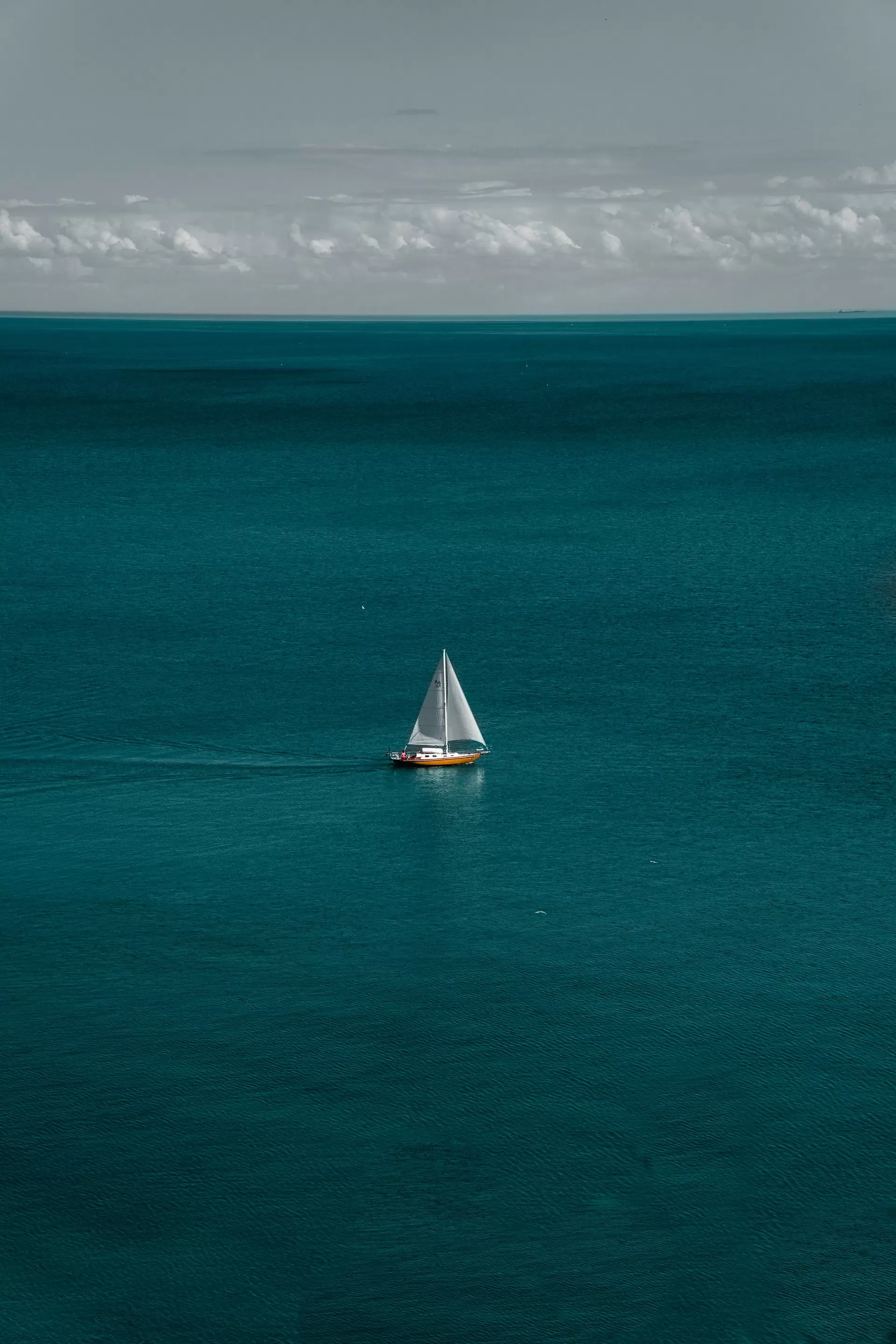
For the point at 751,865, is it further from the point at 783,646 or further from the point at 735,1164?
the point at 783,646

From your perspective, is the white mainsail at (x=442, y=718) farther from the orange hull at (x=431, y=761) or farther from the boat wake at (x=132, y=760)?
the boat wake at (x=132, y=760)

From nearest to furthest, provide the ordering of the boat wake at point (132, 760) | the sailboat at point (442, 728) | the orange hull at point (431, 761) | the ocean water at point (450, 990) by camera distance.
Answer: the ocean water at point (450, 990), the boat wake at point (132, 760), the orange hull at point (431, 761), the sailboat at point (442, 728)

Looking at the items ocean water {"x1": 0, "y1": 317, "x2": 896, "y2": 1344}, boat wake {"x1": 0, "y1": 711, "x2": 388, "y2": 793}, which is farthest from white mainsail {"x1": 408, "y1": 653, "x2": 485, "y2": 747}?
boat wake {"x1": 0, "y1": 711, "x2": 388, "y2": 793}

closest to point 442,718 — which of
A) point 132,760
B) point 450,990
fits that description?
point 132,760

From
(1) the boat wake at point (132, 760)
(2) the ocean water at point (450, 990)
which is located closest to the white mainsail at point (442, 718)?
(2) the ocean water at point (450, 990)

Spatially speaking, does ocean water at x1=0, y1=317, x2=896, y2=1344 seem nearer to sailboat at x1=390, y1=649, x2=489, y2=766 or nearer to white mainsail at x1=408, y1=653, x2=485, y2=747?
sailboat at x1=390, y1=649, x2=489, y2=766

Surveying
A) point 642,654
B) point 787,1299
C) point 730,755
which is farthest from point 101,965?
point 642,654
